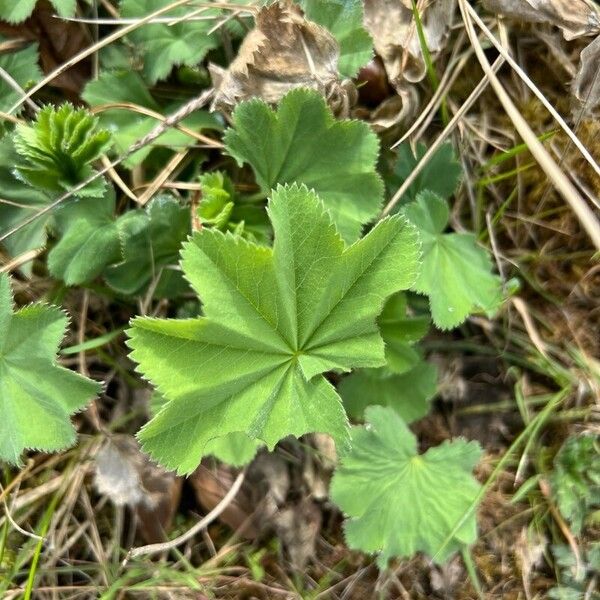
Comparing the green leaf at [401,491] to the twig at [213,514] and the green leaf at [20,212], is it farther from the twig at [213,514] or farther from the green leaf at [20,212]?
the green leaf at [20,212]

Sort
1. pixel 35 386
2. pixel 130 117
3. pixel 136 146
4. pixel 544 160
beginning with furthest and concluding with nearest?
pixel 130 117, pixel 136 146, pixel 35 386, pixel 544 160

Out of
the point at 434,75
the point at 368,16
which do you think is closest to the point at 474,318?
the point at 434,75

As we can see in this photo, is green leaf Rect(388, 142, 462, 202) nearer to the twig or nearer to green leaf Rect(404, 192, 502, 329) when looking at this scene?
green leaf Rect(404, 192, 502, 329)

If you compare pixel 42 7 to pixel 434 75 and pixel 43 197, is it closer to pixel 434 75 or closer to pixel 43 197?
pixel 43 197

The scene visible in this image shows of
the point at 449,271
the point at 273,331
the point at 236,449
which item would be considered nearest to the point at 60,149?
the point at 273,331

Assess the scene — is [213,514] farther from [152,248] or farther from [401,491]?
[152,248]
